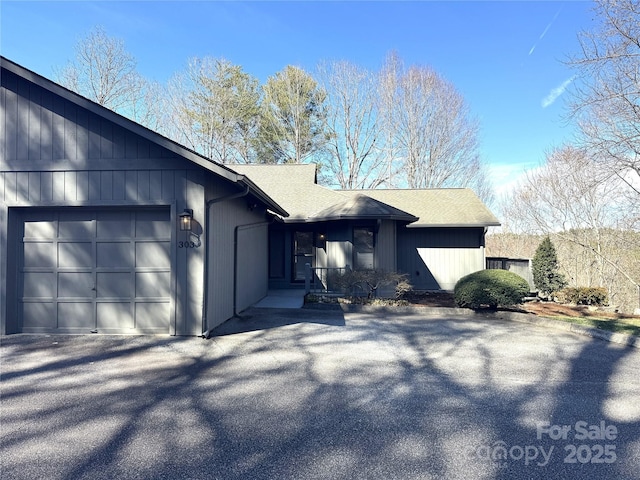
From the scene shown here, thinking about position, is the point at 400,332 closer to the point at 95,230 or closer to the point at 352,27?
the point at 95,230

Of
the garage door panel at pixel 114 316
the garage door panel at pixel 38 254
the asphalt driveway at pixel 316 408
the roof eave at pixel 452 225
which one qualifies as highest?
the roof eave at pixel 452 225

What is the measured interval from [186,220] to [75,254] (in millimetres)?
2405

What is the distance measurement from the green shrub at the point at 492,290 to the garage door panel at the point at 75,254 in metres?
8.51

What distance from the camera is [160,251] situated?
6562 mm

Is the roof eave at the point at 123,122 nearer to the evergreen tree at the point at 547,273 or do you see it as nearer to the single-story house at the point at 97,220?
the single-story house at the point at 97,220

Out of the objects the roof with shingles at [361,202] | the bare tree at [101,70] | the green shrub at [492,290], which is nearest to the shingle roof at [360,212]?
the roof with shingles at [361,202]

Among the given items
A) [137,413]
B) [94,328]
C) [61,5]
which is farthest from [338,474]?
[61,5]

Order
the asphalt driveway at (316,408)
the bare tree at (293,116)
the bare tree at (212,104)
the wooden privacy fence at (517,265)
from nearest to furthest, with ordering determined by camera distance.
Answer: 1. the asphalt driveway at (316,408)
2. the wooden privacy fence at (517,265)
3. the bare tree at (212,104)
4. the bare tree at (293,116)

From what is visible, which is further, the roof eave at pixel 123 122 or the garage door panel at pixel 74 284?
the garage door panel at pixel 74 284

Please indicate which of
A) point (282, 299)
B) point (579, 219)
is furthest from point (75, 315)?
point (579, 219)

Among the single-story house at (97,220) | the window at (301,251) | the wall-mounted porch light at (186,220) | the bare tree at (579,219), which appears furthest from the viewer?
the bare tree at (579,219)

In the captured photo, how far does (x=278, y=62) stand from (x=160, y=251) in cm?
2288

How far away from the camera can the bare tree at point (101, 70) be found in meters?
18.7

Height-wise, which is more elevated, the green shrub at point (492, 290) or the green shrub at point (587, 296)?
the green shrub at point (492, 290)
